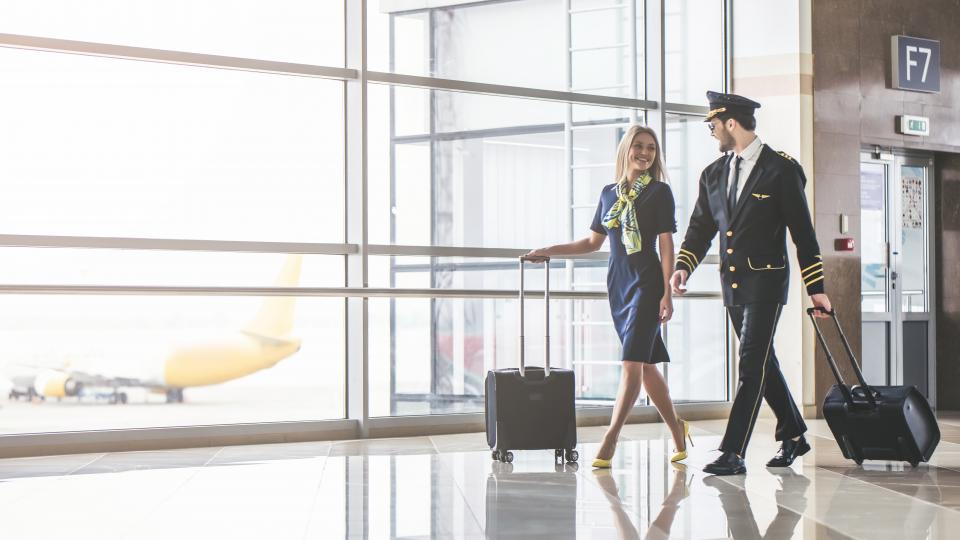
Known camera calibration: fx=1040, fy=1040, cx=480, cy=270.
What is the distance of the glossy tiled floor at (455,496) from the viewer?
3.12 metres

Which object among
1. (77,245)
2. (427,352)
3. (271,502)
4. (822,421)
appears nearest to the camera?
(271,502)

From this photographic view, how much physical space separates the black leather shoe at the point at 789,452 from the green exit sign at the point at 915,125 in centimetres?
312

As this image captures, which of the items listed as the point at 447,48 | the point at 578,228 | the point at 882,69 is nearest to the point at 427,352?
the point at 578,228

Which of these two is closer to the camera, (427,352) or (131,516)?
(131,516)

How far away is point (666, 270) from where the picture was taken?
4254 mm

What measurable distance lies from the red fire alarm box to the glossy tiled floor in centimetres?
168

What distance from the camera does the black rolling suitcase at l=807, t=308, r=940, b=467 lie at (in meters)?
4.23

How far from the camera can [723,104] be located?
166 inches

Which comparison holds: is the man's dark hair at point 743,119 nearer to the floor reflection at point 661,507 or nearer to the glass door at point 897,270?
the floor reflection at point 661,507

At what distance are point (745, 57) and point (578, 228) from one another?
5.00ft

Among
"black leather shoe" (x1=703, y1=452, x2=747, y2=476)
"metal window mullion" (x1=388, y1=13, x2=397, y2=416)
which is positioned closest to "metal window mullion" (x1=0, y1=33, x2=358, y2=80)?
"metal window mullion" (x1=388, y1=13, x2=397, y2=416)

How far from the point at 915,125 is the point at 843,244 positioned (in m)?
1.04

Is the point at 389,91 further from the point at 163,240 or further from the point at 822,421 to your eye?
the point at 822,421

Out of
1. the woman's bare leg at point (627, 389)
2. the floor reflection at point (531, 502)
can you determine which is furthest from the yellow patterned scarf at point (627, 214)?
the floor reflection at point (531, 502)
